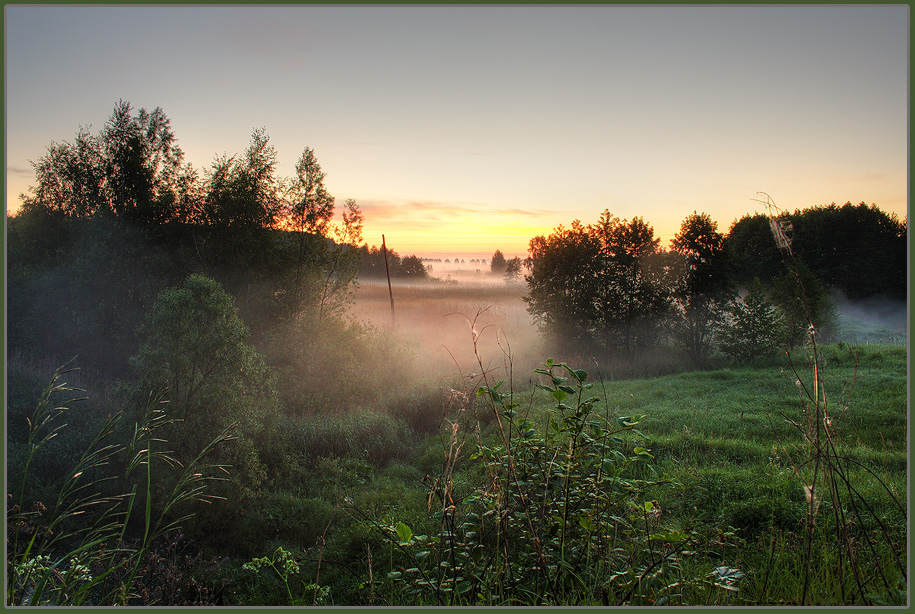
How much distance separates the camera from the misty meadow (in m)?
2.41

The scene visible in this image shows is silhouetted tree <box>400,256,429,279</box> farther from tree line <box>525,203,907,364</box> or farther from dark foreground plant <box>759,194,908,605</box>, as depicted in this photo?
dark foreground plant <box>759,194,908,605</box>

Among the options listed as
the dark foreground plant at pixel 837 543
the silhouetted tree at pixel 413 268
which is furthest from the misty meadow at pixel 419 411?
the silhouetted tree at pixel 413 268

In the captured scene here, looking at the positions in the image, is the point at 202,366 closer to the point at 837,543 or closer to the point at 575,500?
the point at 575,500

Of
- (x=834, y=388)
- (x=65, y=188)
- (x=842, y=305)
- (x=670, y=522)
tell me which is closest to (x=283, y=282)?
(x=65, y=188)

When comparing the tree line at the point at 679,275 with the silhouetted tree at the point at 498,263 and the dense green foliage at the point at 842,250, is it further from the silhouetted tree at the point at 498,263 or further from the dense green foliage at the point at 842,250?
the silhouetted tree at the point at 498,263

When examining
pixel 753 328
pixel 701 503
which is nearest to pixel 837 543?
pixel 701 503

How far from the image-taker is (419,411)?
10258 millimetres

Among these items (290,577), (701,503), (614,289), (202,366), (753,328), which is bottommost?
(290,577)

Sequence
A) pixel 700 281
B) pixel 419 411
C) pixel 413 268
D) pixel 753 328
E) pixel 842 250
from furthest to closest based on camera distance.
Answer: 1. pixel 413 268
2. pixel 842 250
3. pixel 700 281
4. pixel 753 328
5. pixel 419 411

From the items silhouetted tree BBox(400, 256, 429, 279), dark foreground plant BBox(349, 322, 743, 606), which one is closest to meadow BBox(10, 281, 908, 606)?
dark foreground plant BBox(349, 322, 743, 606)

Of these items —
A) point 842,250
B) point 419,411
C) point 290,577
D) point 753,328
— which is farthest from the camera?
point 842,250

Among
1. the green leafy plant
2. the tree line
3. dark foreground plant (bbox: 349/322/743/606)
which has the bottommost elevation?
the green leafy plant

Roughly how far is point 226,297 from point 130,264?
5885 millimetres

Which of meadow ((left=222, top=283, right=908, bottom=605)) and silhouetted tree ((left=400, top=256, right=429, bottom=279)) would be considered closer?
meadow ((left=222, top=283, right=908, bottom=605))
